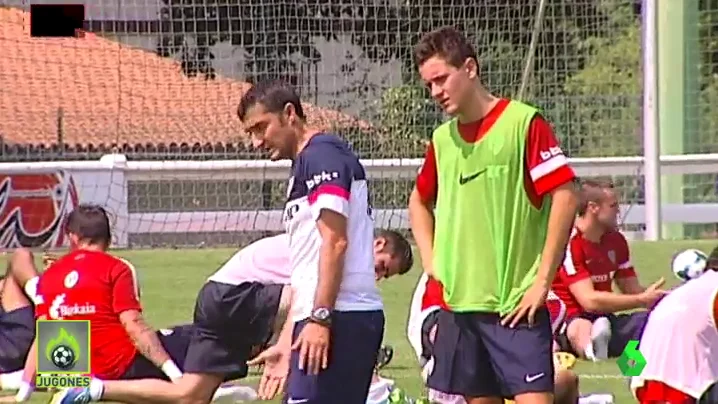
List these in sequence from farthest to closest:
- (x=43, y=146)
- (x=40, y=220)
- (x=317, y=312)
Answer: (x=43, y=146), (x=40, y=220), (x=317, y=312)

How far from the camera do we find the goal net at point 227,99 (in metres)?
19.0

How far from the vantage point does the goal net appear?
19.0 m

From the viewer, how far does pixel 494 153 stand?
6098 mm

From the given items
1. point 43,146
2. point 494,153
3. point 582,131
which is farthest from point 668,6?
point 494,153

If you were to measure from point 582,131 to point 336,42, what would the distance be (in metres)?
3.03

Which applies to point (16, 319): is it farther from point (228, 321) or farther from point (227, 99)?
point (227, 99)

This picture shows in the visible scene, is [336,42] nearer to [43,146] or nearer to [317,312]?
[43,146]

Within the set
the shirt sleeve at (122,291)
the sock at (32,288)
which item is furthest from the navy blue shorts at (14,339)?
the shirt sleeve at (122,291)

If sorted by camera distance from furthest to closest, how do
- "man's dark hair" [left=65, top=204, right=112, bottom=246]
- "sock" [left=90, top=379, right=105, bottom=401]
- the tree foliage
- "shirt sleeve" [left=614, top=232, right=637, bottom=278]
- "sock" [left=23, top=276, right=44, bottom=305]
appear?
the tree foliage < "shirt sleeve" [left=614, top=232, right=637, bottom=278] < "sock" [left=23, top=276, right=44, bottom=305] < "man's dark hair" [left=65, top=204, right=112, bottom=246] < "sock" [left=90, top=379, right=105, bottom=401]

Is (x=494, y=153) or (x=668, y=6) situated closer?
(x=494, y=153)

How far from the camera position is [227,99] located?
63.8 feet

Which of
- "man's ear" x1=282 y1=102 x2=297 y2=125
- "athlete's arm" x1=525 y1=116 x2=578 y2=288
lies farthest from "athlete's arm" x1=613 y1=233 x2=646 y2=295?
"man's ear" x1=282 y1=102 x2=297 y2=125

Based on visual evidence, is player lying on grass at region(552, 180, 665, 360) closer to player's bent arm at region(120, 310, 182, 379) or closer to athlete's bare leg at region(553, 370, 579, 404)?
athlete's bare leg at region(553, 370, 579, 404)

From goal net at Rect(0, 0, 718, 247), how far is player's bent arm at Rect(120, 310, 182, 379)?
9.85 m
